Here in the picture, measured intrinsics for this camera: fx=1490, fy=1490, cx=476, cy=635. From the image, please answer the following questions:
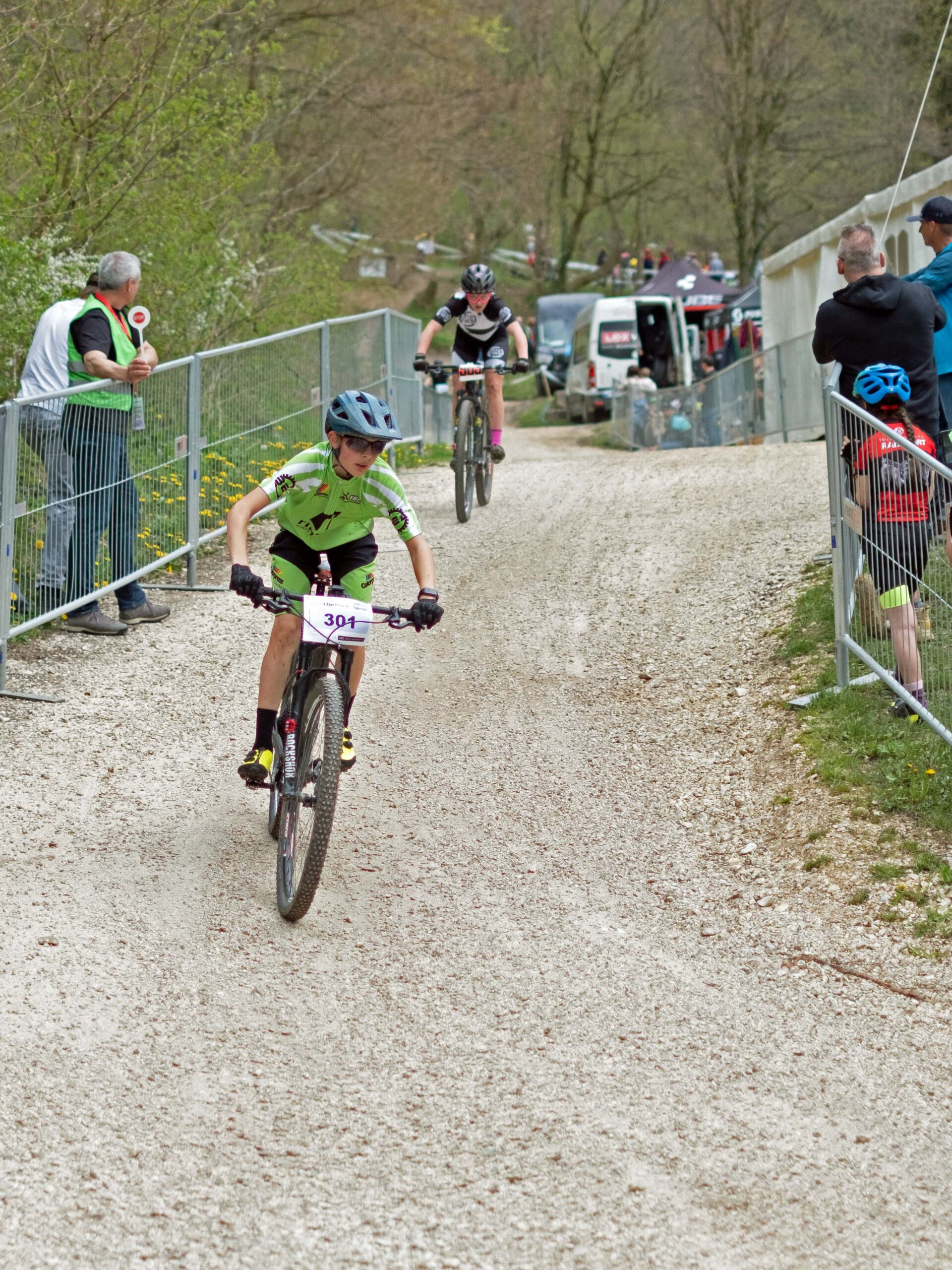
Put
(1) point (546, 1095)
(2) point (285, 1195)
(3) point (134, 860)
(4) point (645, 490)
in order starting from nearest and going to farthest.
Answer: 1. (2) point (285, 1195)
2. (1) point (546, 1095)
3. (3) point (134, 860)
4. (4) point (645, 490)

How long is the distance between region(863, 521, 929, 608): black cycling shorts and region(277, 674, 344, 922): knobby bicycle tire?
268 centimetres

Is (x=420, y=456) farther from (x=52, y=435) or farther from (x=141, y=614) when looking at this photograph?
(x=52, y=435)

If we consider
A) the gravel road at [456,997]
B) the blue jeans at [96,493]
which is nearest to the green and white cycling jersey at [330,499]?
the gravel road at [456,997]

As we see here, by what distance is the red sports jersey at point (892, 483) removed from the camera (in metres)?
6.43

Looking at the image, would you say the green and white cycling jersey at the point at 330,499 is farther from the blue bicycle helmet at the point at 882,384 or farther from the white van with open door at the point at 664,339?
the white van with open door at the point at 664,339

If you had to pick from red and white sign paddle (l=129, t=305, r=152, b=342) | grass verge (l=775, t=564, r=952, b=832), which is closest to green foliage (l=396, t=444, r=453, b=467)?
red and white sign paddle (l=129, t=305, r=152, b=342)

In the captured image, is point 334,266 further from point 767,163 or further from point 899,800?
point 767,163

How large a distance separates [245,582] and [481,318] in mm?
7659

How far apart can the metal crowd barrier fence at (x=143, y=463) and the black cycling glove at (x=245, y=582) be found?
3278mm

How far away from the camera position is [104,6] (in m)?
11.8

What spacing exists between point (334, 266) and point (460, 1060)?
1721 cm

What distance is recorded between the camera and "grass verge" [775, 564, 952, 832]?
616cm

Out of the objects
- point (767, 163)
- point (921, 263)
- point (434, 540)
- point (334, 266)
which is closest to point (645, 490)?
point (434, 540)

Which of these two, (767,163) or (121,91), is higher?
(767,163)
